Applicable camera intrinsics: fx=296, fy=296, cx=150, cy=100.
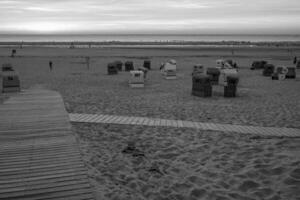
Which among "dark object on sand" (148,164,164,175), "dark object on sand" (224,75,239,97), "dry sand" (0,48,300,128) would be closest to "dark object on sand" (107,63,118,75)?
"dry sand" (0,48,300,128)

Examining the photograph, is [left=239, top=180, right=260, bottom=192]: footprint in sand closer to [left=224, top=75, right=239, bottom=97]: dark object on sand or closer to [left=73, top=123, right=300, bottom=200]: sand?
[left=73, top=123, right=300, bottom=200]: sand

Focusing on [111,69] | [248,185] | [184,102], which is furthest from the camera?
[111,69]

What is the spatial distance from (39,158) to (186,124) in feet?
16.6

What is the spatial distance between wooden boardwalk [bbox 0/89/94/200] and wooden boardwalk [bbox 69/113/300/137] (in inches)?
51.2

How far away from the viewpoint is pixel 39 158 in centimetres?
563

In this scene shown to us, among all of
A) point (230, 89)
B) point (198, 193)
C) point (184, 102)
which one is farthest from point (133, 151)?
point (230, 89)

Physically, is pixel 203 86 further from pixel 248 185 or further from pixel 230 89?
pixel 248 185

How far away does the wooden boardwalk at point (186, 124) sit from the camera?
8.58 meters

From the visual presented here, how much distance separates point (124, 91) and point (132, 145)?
883cm

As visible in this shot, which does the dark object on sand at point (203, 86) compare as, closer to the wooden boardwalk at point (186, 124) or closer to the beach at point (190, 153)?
the beach at point (190, 153)

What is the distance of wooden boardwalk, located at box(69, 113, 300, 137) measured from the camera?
8.58m

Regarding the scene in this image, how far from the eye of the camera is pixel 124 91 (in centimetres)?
1614

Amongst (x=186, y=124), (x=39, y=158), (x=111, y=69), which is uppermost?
(x=111, y=69)

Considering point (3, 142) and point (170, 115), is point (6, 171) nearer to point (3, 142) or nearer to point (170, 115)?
point (3, 142)
